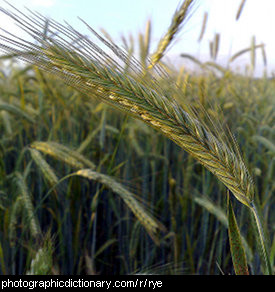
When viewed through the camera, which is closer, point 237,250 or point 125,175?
point 237,250

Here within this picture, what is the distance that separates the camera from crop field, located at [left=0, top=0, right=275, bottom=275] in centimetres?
68

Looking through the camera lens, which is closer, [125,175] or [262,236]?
[262,236]

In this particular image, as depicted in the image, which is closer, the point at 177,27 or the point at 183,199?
the point at 177,27

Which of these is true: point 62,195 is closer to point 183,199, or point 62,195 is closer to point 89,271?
point 89,271

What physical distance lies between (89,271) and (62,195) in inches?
15.1

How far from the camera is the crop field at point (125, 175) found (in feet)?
2.23

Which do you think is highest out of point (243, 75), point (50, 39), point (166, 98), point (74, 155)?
point (243, 75)

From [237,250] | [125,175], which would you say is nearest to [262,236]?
[237,250]

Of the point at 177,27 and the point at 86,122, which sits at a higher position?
the point at 177,27

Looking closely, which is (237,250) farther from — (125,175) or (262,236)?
(125,175)

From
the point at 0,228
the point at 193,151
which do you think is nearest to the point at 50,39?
the point at 193,151

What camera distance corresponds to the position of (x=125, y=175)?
1803mm

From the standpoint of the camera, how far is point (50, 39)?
69cm
